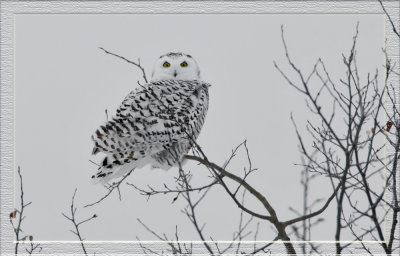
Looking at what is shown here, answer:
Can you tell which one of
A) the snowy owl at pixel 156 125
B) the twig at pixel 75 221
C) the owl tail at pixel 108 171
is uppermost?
the snowy owl at pixel 156 125

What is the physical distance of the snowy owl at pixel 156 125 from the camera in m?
2.36

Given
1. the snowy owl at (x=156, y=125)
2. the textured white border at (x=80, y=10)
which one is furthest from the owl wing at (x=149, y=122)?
the textured white border at (x=80, y=10)

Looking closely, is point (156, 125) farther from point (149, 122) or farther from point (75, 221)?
point (75, 221)

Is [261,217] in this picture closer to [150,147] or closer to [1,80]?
[150,147]

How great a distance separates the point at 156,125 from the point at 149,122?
4 centimetres

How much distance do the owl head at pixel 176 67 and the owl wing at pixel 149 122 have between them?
0.15ft

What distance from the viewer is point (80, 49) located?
228cm

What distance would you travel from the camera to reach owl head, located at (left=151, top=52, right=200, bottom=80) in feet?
7.85

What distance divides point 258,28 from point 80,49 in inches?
32.5

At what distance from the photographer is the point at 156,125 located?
2.51 m

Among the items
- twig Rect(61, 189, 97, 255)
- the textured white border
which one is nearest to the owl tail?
twig Rect(61, 189, 97, 255)

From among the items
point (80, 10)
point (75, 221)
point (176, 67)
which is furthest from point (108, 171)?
point (80, 10)

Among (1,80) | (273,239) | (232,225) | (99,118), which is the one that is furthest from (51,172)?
(273,239)

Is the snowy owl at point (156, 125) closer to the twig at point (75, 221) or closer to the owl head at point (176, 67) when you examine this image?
the owl head at point (176, 67)
